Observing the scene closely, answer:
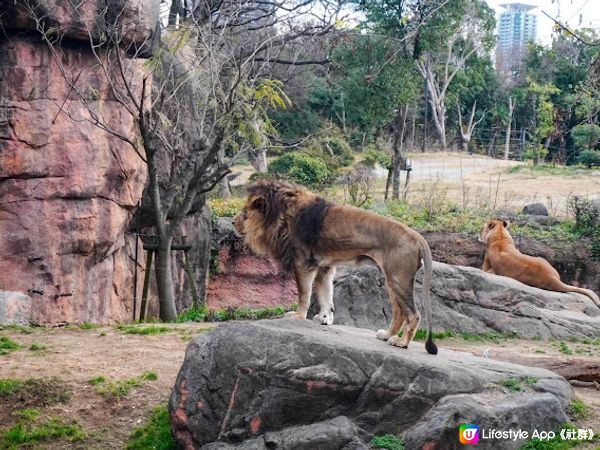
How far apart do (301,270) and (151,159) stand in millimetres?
5105

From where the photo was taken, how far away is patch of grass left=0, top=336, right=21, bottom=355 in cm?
941

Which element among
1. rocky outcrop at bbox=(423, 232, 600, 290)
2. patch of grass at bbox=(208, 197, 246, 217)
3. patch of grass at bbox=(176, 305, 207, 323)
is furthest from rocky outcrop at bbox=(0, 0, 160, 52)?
rocky outcrop at bbox=(423, 232, 600, 290)

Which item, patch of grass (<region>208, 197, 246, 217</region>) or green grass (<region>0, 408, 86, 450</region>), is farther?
patch of grass (<region>208, 197, 246, 217</region>)

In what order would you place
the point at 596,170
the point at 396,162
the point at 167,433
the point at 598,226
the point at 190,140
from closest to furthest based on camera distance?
1. the point at 167,433
2. the point at 190,140
3. the point at 598,226
4. the point at 396,162
5. the point at 596,170

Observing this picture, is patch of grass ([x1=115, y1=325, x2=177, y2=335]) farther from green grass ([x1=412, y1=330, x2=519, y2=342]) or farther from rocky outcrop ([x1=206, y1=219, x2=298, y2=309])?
rocky outcrop ([x1=206, y1=219, x2=298, y2=309])

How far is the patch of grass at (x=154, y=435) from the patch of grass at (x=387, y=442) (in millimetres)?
1891

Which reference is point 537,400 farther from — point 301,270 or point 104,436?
point 104,436

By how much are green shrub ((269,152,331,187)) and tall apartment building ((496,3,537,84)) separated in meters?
29.1

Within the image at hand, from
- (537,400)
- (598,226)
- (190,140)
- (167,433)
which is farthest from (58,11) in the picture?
(598,226)

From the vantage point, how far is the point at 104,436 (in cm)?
787

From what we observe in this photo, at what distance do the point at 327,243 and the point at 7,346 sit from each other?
4.05 meters

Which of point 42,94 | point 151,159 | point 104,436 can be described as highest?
point 42,94

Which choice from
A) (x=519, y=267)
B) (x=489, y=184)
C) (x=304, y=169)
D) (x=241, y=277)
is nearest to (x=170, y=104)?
(x=241, y=277)

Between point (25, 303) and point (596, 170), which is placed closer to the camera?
point (25, 303)
